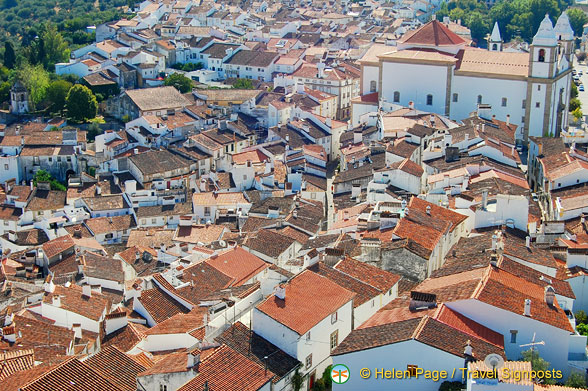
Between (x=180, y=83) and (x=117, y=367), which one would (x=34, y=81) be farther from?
(x=117, y=367)

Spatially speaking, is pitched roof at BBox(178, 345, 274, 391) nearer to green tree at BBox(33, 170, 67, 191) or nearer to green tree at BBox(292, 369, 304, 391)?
green tree at BBox(292, 369, 304, 391)

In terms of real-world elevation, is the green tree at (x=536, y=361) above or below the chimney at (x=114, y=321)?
above

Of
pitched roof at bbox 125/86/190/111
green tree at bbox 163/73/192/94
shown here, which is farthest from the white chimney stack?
green tree at bbox 163/73/192/94

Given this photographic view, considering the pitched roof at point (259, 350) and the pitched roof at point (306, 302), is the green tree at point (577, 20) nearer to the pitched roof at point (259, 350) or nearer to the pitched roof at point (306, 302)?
the pitched roof at point (306, 302)

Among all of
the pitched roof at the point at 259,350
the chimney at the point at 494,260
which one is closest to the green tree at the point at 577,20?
the chimney at the point at 494,260

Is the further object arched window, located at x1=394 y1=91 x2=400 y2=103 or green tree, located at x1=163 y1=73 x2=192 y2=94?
green tree, located at x1=163 y1=73 x2=192 y2=94

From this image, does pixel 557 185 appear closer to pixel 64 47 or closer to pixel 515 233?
pixel 515 233
